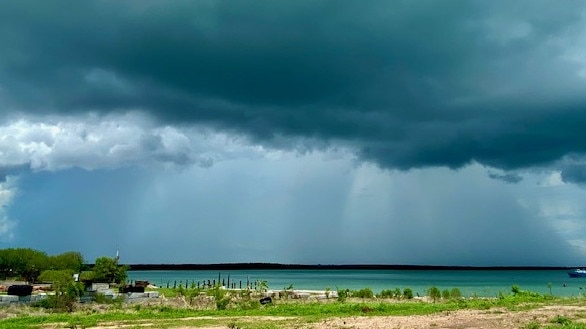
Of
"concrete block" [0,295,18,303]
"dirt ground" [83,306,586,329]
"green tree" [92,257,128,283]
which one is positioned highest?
"green tree" [92,257,128,283]

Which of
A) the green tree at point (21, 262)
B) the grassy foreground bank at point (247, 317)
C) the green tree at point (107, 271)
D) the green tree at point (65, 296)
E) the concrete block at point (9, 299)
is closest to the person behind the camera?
the grassy foreground bank at point (247, 317)

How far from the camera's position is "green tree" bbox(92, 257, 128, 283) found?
251 ft

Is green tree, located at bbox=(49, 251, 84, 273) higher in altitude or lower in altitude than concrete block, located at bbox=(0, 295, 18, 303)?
higher

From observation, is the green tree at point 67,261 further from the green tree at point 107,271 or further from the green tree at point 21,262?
the green tree at point 107,271

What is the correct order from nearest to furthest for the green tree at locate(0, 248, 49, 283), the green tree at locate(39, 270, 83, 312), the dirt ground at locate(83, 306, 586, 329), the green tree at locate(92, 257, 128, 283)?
1. the dirt ground at locate(83, 306, 586, 329)
2. the green tree at locate(39, 270, 83, 312)
3. the green tree at locate(92, 257, 128, 283)
4. the green tree at locate(0, 248, 49, 283)

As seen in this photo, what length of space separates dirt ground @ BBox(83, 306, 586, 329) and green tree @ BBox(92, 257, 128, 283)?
173 ft

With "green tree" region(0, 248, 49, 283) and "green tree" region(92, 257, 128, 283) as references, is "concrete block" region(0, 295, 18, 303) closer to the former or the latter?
"green tree" region(92, 257, 128, 283)

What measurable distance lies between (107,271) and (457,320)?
202ft

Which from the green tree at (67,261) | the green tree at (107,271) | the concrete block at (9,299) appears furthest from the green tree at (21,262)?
the concrete block at (9,299)

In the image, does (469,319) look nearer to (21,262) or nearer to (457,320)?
(457,320)

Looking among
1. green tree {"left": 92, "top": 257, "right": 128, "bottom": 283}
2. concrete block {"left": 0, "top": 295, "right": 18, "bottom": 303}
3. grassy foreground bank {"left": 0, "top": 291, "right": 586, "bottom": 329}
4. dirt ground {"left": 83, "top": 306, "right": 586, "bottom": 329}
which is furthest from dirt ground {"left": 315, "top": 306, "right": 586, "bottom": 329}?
green tree {"left": 92, "top": 257, "right": 128, "bottom": 283}

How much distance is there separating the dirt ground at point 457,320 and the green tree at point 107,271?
52742 millimetres

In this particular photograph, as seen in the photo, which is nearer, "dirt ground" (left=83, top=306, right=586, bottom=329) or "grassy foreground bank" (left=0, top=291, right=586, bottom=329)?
"dirt ground" (left=83, top=306, right=586, bottom=329)

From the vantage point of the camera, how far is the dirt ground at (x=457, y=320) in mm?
23797
